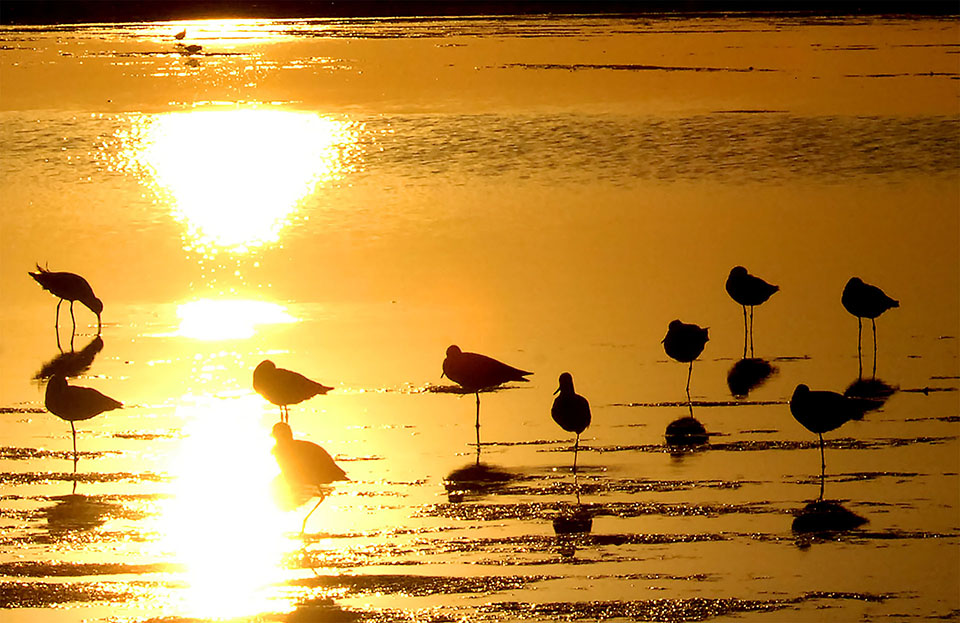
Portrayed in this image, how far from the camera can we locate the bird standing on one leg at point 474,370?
11.1m

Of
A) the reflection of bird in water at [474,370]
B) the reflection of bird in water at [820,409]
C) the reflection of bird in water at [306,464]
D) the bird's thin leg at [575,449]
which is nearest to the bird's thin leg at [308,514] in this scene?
the reflection of bird in water at [306,464]

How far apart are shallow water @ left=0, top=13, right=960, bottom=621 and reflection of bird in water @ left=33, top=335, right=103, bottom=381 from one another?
0.19 ft

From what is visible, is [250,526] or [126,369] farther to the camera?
[126,369]

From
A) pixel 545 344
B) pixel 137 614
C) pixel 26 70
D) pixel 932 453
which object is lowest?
pixel 137 614

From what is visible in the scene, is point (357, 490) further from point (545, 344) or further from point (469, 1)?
point (469, 1)

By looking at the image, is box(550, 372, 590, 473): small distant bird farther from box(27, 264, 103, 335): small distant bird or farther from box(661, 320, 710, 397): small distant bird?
box(27, 264, 103, 335): small distant bird

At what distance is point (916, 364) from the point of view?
41.0 feet

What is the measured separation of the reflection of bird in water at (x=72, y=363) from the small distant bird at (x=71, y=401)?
1.91 meters

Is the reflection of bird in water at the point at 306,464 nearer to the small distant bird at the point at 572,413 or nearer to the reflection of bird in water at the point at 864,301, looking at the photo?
the small distant bird at the point at 572,413

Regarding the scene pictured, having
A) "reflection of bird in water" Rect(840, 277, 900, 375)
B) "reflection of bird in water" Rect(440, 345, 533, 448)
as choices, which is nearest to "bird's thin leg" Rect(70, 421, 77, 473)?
"reflection of bird in water" Rect(440, 345, 533, 448)

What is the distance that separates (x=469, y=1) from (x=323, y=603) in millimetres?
53677

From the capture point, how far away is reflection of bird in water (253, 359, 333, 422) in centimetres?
1090

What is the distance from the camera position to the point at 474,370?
11.1m

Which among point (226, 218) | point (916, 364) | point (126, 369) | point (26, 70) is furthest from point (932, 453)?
point (26, 70)
